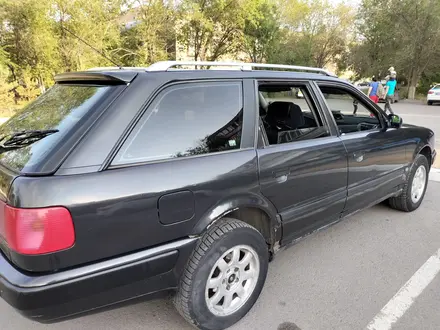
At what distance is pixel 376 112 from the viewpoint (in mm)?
3477

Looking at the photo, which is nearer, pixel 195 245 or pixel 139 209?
pixel 139 209

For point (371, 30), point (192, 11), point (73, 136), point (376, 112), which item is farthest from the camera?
point (371, 30)

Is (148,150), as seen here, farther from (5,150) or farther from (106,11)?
(106,11)

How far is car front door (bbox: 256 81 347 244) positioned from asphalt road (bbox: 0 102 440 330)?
44 cm

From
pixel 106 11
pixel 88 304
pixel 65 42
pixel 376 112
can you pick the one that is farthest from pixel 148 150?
pixel 106 11

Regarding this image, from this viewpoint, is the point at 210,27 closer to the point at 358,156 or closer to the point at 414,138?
the point at 414,138

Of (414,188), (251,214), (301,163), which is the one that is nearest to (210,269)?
(251,214)

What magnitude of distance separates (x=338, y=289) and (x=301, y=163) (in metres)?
1.09

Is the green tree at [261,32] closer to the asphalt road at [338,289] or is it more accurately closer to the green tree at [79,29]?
the green tree at [79,29]

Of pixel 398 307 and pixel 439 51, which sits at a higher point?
pixel 439 51

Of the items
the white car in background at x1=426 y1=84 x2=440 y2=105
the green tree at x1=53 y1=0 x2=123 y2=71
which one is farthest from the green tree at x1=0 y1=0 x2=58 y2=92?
the white car in background at x1=426 y1=84 x2=440 y2=105

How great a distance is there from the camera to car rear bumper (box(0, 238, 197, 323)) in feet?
5.16

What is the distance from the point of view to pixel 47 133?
183 cm

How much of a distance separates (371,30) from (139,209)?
116 feet
